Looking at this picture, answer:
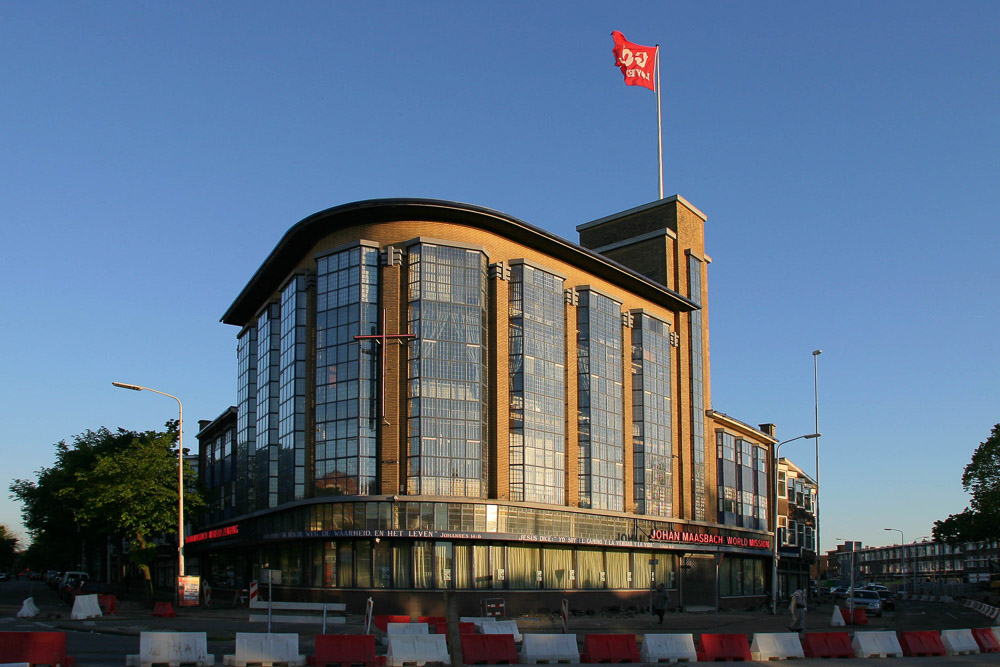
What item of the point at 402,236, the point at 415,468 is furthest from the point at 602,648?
the point at 402,236

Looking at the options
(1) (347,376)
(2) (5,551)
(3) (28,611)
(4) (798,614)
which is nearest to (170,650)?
(3) (28,611)

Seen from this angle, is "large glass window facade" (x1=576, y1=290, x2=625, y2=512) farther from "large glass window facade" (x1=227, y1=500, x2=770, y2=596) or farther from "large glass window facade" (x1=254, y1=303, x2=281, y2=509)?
"large glass window facade" (x1=254, y1=303, x2=281, y2=509)

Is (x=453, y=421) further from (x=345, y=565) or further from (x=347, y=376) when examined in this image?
(x=345, y=565)

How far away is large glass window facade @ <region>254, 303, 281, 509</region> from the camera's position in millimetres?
52478

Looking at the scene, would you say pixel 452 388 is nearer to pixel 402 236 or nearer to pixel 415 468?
pixel 415 468

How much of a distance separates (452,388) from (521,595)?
10.8m

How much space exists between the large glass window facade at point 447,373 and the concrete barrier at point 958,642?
22.5 m

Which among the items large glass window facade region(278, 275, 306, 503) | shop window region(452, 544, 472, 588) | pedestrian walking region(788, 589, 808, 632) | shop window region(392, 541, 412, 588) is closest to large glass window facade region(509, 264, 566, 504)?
shop window region(452, 544, 472, 588)

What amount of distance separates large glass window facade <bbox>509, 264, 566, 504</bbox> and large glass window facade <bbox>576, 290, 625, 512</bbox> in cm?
204

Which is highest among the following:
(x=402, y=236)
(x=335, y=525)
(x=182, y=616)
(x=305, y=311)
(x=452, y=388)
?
(x=402, y=236)

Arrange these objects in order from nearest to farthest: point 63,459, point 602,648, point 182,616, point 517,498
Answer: point 602,648, point 182,616, point 517,498, point 63,459

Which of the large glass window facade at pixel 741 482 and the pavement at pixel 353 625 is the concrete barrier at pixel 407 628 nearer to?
the pavement at pixel 353 625

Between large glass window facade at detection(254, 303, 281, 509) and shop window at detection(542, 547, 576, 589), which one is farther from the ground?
large glass window facade at detection(254, 303, 281, 509)

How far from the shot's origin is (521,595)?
4722 centimetres
